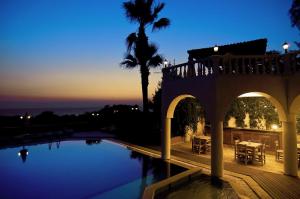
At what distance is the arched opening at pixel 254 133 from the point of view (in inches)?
398

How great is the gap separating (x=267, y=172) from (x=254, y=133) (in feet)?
15.7

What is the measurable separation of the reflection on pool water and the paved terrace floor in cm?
202

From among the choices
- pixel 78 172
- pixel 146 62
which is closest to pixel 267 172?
pixel 78 172

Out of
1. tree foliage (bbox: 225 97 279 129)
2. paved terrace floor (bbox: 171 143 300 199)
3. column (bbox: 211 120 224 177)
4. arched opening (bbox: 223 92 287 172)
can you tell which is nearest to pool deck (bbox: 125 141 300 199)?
paved terrace floor (bbox: 171 143 300 199)

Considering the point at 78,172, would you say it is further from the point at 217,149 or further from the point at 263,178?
the point at 263,178

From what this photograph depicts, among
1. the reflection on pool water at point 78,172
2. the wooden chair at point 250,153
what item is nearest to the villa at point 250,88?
the wooden chair at point 250,153

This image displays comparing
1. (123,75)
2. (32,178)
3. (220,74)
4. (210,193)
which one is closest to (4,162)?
(32,178)

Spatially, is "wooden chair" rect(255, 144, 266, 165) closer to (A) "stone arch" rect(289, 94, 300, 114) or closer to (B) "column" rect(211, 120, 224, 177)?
(A) "stone arch" rect(289, 94, 300, 114)

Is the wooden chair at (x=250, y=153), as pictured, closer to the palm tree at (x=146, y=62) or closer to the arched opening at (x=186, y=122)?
the arched opening at (x=186, y=122)

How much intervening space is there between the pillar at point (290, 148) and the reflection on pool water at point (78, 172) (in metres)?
4.15

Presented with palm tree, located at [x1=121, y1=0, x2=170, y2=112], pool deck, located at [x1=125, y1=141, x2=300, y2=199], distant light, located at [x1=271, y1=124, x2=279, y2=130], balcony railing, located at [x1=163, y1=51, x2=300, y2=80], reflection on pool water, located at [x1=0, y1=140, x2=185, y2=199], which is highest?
palm tree, located at [x1=121, y1=0, x2=170, y2=112]

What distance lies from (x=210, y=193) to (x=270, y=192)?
6.17 feet

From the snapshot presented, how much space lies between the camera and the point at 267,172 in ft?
28.7

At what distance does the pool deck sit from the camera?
6.74m
